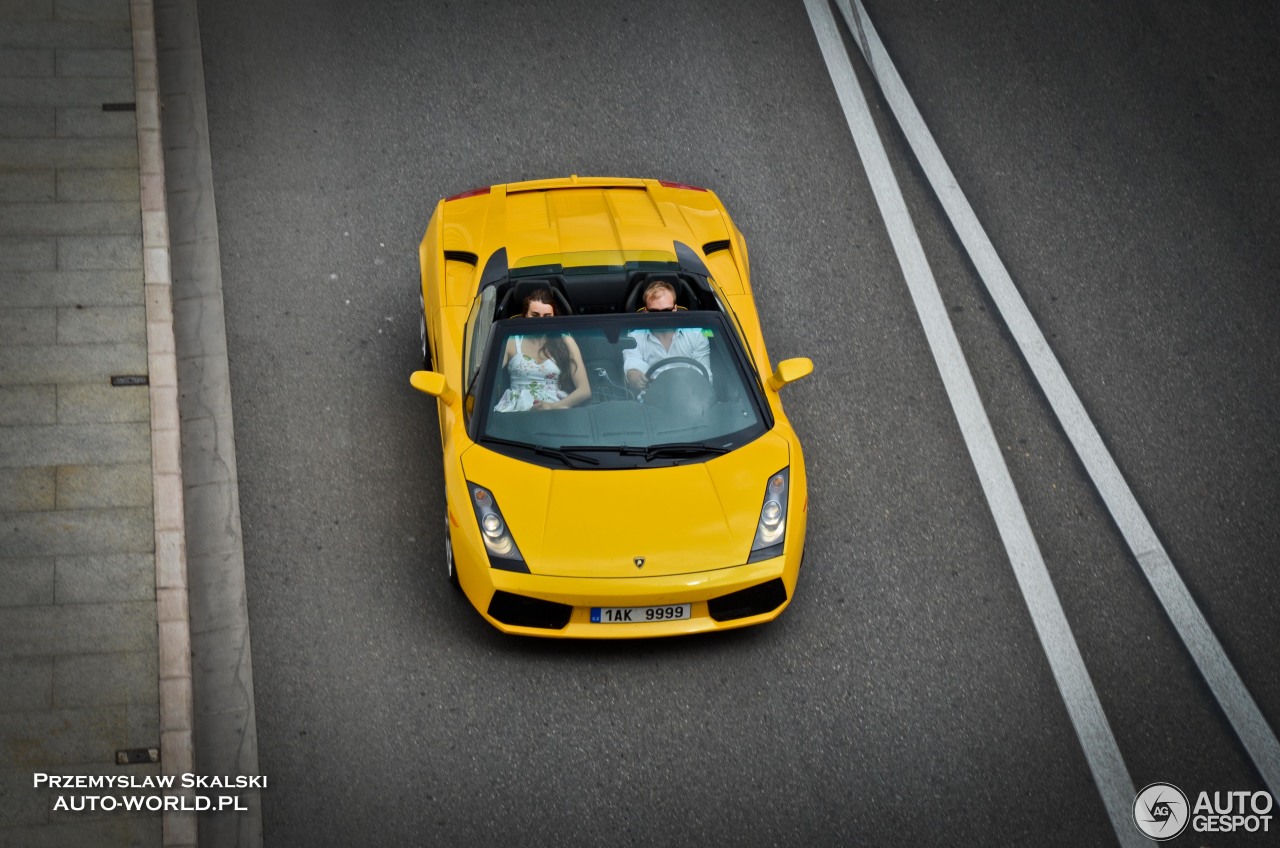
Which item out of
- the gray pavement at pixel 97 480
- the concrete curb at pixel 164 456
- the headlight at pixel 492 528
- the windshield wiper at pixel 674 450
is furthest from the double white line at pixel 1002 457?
the concrete curb at pixel 164 456

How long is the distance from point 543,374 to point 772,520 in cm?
148

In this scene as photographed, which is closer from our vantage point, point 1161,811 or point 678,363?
point 1161,811

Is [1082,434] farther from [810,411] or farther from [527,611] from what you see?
[527,611]

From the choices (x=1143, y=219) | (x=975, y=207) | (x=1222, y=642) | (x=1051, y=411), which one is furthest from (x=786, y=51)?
(x=1222, y=642)

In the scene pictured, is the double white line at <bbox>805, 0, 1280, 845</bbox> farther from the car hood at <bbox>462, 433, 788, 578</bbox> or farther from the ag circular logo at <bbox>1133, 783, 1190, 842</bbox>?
the car hood at <bbox>462, 433, 788, 578</bbox>

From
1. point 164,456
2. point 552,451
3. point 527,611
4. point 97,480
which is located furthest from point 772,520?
point 97,480

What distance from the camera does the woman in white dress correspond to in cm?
710

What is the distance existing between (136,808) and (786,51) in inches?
312

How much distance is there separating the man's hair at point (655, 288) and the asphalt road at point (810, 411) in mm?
1313

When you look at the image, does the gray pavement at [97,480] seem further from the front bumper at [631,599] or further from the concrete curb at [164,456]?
the front bumper at [631,599]

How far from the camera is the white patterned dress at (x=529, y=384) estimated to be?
7.11 meters

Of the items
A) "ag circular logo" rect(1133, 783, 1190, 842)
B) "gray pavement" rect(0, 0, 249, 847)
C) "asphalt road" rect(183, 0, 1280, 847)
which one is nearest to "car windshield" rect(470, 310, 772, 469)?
"asphalt road" rect(183, 0, 1280, 847)

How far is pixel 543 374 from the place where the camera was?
23.5 ft

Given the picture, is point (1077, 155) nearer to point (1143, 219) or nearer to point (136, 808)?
point (1143, 219)
